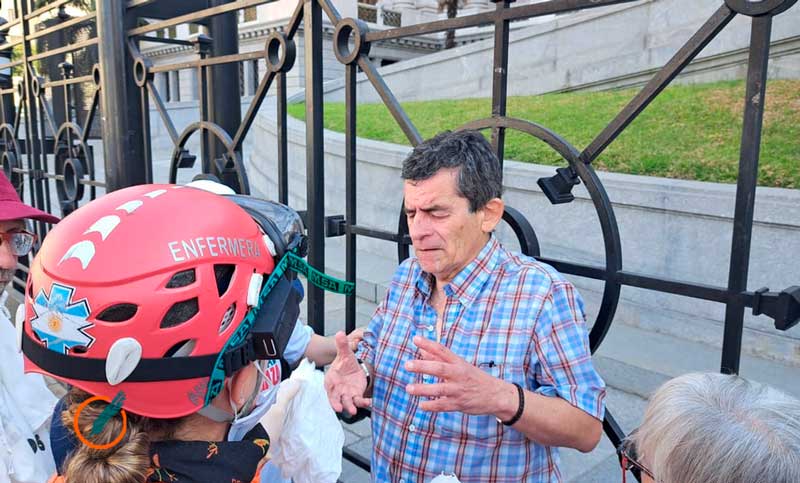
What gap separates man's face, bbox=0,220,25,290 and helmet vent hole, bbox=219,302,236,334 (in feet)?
4.55

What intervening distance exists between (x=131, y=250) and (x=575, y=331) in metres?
1.03

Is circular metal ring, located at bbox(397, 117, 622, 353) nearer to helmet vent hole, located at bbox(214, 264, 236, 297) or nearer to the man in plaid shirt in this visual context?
the man in plaid shirt

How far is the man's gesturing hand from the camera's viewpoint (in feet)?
4.67

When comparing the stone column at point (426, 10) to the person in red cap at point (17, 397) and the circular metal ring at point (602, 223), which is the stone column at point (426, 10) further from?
the circular metal ring at point (602, 223)

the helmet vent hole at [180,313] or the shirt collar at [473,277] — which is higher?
the helmet vent hole at [180,313]

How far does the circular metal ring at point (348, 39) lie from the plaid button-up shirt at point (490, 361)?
793 mm

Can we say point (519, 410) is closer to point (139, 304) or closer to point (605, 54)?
point (139, 304)

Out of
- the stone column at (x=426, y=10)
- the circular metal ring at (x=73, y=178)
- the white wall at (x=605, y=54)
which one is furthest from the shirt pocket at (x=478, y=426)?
the stone column at (x=426, y=10)

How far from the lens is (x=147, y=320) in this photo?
3.72ft

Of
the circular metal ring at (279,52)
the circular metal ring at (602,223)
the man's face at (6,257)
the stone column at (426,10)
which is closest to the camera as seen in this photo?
the circular metal ring at (602,223)

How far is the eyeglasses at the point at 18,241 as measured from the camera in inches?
87.1

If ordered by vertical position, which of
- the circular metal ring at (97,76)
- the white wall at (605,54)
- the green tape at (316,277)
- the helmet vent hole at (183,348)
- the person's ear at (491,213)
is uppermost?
the white wall at (605,54)

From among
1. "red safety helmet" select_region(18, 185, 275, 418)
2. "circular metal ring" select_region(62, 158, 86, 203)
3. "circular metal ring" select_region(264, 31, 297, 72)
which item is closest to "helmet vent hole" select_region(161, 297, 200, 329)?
"red safety helmet" select_region(18, 185, 275, 418)

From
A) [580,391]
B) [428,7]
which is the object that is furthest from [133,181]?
[428,7]
